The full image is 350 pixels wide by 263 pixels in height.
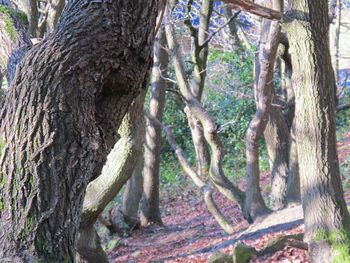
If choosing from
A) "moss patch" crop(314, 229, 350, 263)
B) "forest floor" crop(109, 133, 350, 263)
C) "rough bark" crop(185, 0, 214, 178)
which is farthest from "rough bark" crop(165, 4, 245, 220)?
"moss patch" crop(314, 229, 350, 263)

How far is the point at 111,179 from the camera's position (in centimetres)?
684

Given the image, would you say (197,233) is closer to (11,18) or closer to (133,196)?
(133,196)

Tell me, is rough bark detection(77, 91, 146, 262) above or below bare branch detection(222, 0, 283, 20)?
below

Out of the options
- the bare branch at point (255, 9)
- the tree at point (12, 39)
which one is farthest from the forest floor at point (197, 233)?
the tree at point (12, 39)

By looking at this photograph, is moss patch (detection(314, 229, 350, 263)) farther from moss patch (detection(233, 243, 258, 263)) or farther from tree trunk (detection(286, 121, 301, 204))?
tree trunk (detection(286, 121, 301, 204))

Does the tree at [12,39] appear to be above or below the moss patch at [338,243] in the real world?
above

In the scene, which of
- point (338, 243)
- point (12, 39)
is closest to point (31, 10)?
point (12, 39)

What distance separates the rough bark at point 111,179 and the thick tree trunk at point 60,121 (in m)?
3.73

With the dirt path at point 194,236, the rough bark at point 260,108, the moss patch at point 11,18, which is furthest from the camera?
the dirt path at point 194,236

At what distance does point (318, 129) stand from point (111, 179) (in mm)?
2657

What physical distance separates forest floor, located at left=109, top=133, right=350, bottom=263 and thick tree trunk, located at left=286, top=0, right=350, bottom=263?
2.96 feet

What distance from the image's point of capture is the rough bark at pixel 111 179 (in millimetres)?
6773

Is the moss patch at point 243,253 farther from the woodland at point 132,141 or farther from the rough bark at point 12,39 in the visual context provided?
the rough bark at point 12,39

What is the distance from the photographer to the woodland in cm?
263
